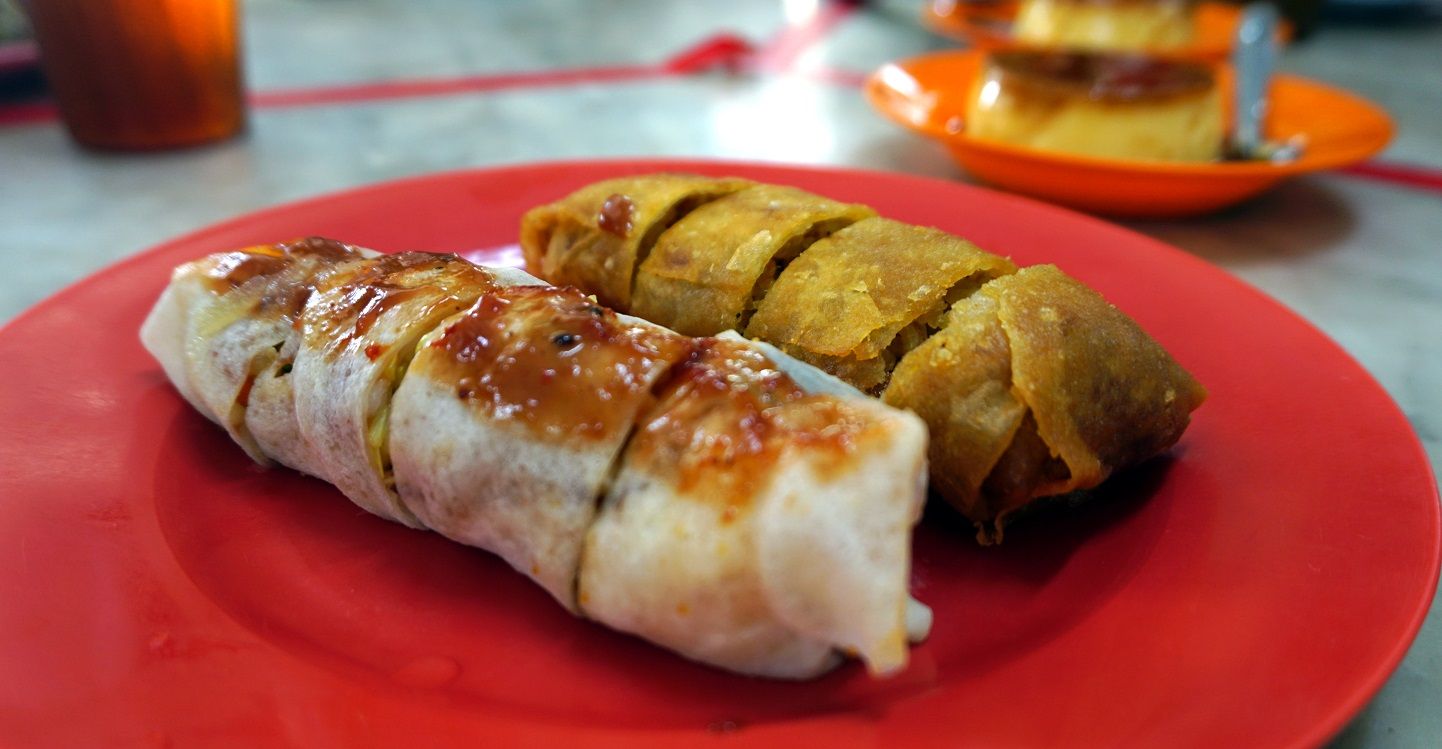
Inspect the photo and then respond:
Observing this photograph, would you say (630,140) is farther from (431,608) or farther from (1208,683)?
(1208,683)

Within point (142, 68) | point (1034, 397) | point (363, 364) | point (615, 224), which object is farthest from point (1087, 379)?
point (142, 68)

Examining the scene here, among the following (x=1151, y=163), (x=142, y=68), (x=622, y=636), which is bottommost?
(x=622, y=636)

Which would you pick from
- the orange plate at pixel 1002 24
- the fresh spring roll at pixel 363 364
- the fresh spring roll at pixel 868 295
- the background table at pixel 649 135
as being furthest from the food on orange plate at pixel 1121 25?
the fresh spring roll at pixel 363 364

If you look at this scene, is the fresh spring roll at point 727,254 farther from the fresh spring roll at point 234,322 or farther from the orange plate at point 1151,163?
the orange plate at point 1151,163

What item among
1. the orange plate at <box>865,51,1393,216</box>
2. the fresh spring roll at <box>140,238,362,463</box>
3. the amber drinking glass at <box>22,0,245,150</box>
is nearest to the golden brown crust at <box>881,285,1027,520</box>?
the fresh spring roll at <box>140,238,362,463</box>

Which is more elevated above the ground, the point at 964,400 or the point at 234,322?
the point at 234,322

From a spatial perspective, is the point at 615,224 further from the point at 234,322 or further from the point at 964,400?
the point at 964,400

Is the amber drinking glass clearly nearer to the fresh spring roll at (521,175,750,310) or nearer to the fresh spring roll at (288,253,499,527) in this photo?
the fresh spring roll at (521,175,750,310)
